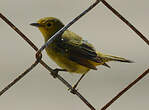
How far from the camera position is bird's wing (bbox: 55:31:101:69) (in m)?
2.73

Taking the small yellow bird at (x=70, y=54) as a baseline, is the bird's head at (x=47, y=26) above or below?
above

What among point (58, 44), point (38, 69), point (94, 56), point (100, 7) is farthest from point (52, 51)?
point (100, 7)

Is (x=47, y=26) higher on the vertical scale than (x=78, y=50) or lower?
higher

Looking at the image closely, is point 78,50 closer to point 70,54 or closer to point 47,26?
point 70,54

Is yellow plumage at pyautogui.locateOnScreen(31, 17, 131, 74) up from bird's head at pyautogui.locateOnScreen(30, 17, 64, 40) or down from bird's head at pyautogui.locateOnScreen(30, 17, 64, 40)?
down

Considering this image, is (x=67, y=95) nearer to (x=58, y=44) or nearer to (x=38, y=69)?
(x=38, y=69)

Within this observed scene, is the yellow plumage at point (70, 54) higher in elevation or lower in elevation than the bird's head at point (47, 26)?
lower

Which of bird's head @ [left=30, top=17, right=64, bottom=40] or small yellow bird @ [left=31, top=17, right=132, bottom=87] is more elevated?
bird's head @ [left=30, top=17, right=64, bottom=40]

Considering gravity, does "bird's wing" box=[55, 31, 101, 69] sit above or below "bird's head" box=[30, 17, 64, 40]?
below

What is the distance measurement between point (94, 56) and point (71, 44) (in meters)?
0.18

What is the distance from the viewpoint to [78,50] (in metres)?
2.81

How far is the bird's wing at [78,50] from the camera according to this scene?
2.73m

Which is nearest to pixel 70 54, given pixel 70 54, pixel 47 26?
pixel 70 54

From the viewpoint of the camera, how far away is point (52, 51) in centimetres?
275
